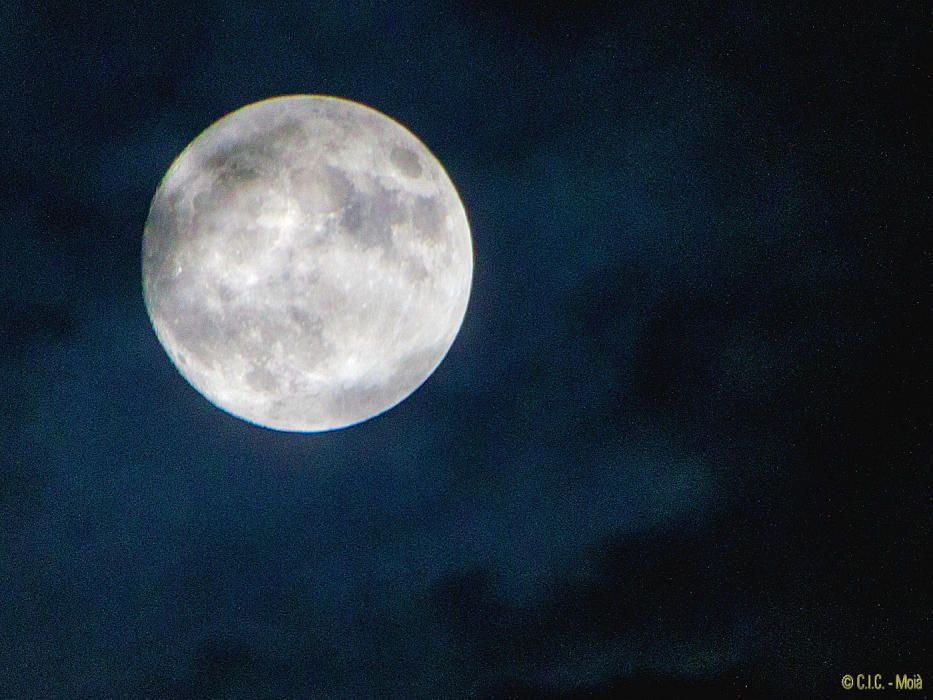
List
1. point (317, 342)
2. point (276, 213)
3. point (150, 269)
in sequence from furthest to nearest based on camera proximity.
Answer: point (150, 269)
point (317, 342)
point (276, 213)

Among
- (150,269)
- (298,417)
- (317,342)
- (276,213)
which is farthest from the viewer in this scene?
(298,417)

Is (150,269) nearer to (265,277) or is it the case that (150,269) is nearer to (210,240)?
(210,240)

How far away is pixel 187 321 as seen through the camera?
904 centimetres

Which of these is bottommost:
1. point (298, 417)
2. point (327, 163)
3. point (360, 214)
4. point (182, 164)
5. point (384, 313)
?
point (298, 417)

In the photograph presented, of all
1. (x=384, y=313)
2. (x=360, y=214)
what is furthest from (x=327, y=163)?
(x=384, y=313)

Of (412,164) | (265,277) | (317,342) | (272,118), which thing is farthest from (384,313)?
(272,118)

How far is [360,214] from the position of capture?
860 centimetres

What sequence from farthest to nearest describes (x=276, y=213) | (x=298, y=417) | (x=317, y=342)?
(x=298, y=417)
(x=317, y=342)
(x=276, y=213)

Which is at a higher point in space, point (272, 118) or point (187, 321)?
point (272, 118)

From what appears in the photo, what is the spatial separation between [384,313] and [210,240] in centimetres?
258

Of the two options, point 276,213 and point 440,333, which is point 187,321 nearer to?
point 276,213

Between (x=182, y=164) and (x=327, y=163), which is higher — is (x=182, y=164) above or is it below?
above

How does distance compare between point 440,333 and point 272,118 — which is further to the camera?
point 440,333

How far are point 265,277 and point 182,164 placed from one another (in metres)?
2.87
